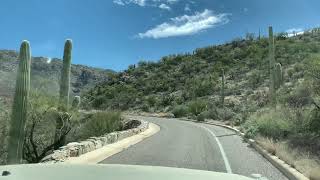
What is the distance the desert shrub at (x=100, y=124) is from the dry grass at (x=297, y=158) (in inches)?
506

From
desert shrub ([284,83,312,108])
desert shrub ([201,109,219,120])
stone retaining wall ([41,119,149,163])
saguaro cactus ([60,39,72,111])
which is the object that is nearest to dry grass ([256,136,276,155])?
desert shrub ([284,83,312,108])

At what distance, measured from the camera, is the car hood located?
385cm

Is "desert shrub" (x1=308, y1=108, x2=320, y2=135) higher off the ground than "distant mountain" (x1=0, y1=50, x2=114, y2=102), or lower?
lower

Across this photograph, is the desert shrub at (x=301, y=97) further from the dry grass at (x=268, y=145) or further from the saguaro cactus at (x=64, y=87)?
the saguaro cactus at (x=64, y=87)

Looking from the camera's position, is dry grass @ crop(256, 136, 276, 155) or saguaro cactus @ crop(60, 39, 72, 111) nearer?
dry grass @ crop(256, 136, 276, 155)

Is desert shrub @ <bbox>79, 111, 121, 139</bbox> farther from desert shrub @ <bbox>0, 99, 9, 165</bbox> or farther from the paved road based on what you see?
the paved road

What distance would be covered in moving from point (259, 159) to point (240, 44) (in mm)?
87115

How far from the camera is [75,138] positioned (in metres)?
29.9

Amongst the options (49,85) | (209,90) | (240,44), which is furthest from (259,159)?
(240,44)

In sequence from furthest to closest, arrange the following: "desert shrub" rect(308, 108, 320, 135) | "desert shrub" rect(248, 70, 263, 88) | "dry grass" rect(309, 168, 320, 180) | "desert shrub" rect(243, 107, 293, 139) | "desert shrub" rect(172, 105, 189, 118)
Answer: "desert shrub" rect(248, 70, 263, 88), "desert shrub" rect(172, 105, 189, 118), "desert shrub" rect(243, 107, 293, 139), "desert shrub" rect(308, 108, 320, 135), "dry grass" rect(309, 168, 320, 180)

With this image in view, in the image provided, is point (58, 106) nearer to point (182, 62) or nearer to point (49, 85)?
point (49, 85)

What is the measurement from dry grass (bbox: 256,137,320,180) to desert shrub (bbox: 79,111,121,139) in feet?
42.1

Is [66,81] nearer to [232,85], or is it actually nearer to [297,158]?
[297,158]

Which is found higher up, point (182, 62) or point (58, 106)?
point (182, 62)
